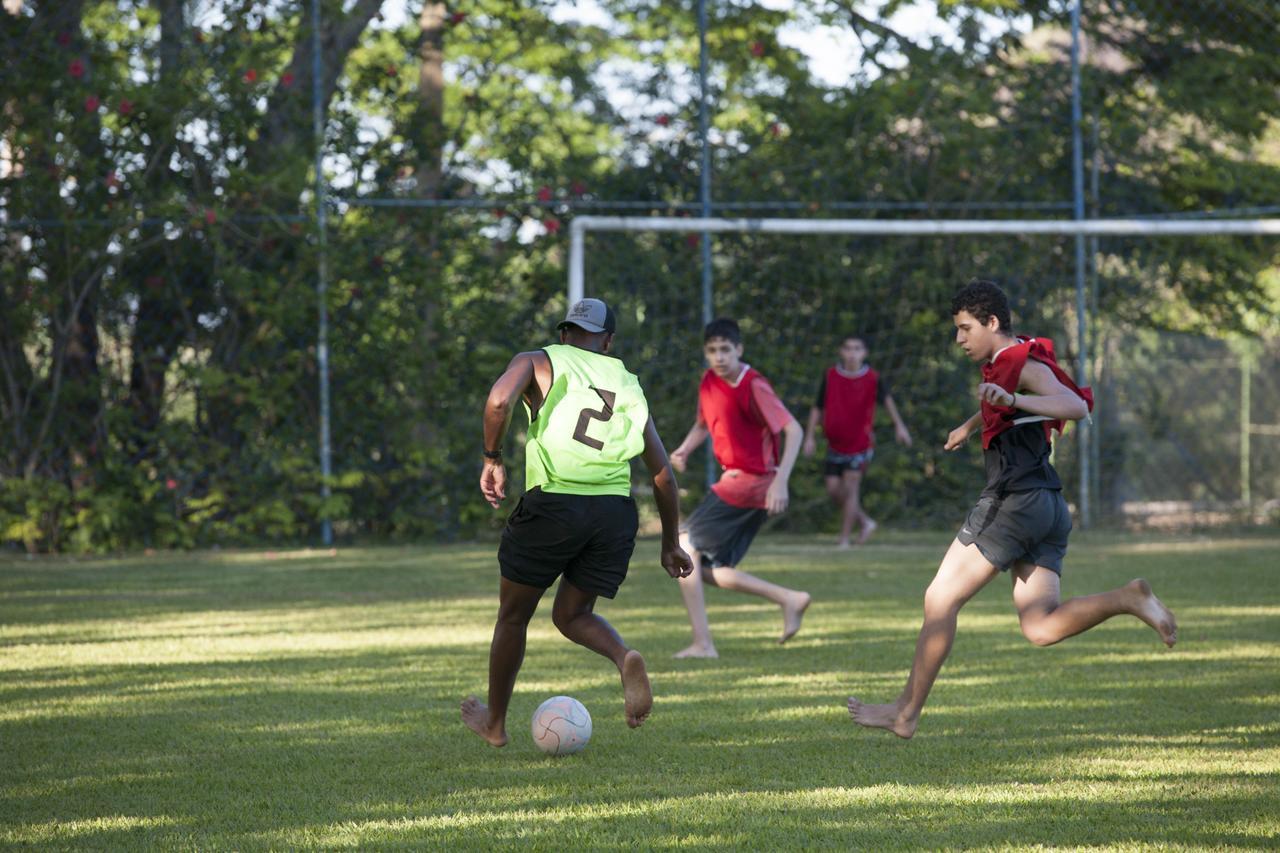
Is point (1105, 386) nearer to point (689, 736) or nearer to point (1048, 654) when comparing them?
point (1048, 654)

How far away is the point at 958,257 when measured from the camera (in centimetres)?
1542

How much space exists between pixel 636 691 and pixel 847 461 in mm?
8545

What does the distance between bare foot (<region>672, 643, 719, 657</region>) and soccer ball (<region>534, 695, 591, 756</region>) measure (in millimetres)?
2386

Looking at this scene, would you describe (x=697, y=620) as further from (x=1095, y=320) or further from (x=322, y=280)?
(x=1095, y=320)

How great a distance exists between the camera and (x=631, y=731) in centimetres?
595

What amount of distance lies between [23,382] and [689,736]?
951 centimetres

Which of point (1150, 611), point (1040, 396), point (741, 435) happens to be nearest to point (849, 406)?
point (741, 435)

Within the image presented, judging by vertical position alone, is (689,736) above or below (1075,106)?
below

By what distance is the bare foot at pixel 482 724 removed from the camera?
5.65 m

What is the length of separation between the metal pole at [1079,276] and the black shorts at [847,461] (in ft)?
8.21

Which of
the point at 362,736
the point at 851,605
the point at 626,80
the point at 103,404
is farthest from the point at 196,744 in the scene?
the point at 626,80

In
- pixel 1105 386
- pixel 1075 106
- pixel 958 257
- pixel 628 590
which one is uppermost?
pixel 1075 106

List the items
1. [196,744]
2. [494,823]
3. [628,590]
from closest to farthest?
[494,823]
[196,744]
[628,590]

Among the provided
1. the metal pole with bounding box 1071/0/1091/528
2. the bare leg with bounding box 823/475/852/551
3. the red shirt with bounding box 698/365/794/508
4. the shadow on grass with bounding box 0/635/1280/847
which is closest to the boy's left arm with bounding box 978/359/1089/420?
the shadow on grass with bounding box 0/635/1280/847
